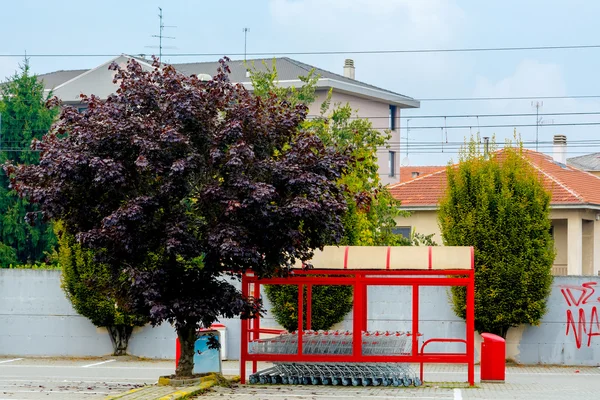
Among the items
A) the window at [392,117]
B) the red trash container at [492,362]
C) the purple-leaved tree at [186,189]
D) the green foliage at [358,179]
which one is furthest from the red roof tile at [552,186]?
the window at [392,117]

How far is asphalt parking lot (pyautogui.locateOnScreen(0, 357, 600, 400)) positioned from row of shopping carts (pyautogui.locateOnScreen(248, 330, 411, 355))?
2.53 feet

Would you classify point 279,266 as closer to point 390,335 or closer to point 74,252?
point 390,335

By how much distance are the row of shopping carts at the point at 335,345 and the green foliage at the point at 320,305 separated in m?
6.08

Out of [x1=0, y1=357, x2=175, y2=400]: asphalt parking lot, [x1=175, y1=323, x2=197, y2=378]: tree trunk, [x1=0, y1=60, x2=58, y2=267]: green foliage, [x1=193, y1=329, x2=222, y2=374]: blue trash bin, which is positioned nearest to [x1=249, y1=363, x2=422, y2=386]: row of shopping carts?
[x1=193, y1=329, x2=222, y2=374]: blue trash bin

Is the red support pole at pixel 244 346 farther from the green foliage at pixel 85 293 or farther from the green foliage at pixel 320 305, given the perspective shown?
the green foliage at pixel 85 293

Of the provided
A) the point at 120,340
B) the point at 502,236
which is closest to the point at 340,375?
the point at 502,236

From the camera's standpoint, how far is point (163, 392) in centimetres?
1683

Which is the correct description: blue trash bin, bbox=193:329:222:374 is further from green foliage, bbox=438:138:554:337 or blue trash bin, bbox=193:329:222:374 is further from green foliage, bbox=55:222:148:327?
green foliage, bbox=438:138:554:337

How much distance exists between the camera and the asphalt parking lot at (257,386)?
1762 centimetres

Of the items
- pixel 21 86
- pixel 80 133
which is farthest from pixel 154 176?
pixel 21 86

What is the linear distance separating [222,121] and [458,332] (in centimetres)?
1005

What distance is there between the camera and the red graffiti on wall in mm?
25047

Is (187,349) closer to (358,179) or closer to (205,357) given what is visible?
(205,357)

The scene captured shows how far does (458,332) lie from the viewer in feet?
84.0
